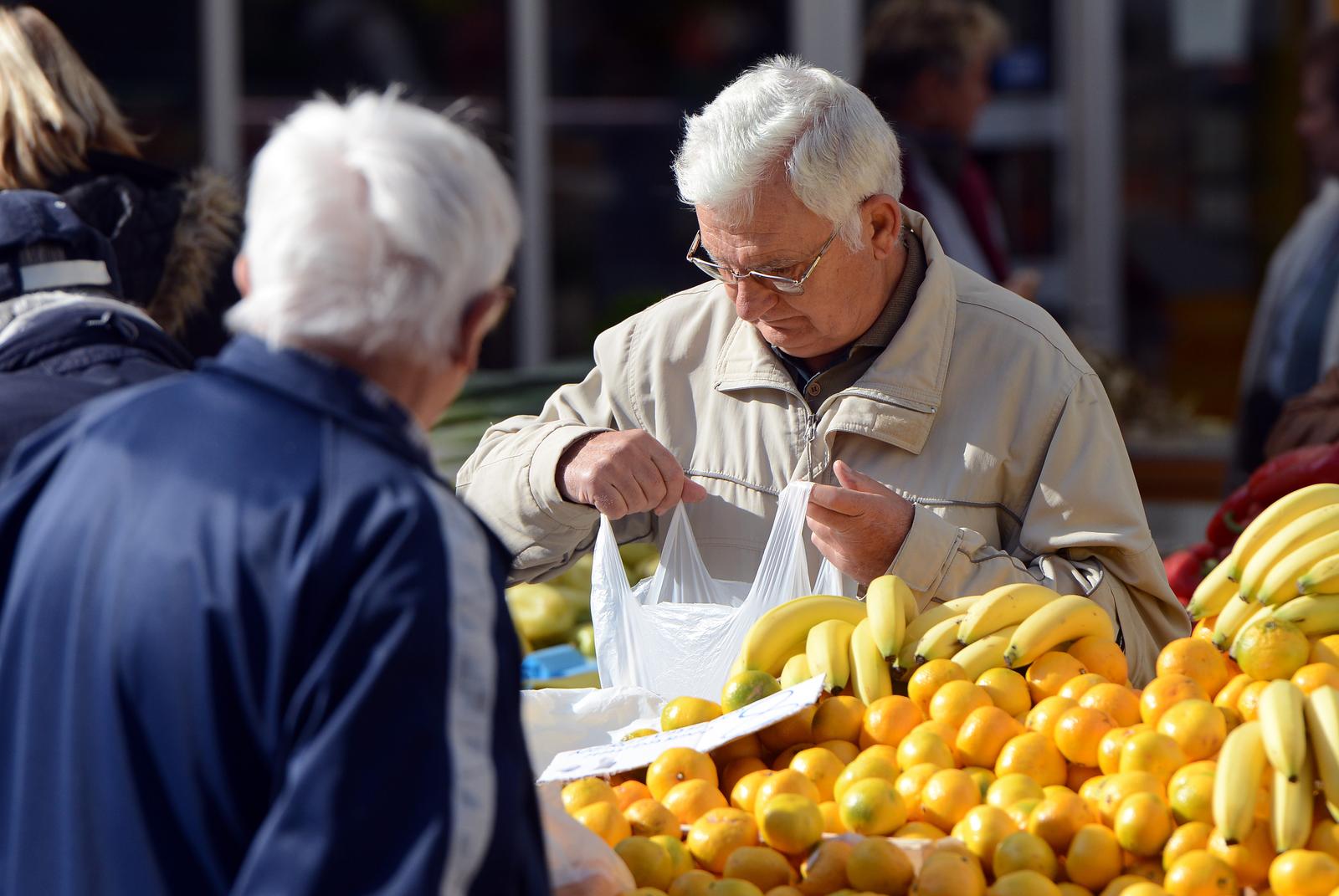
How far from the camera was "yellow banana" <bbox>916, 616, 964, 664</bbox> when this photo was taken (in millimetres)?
2197

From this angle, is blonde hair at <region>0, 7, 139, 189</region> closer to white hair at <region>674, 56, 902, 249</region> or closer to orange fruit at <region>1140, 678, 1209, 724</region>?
white hair at <region>674, 56, 902, 249</region>

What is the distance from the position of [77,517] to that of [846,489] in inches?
51.3

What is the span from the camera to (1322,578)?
219 centimetres

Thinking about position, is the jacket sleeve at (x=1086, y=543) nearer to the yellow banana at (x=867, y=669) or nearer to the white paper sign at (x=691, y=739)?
the yellow banana at (x=867, y=669)

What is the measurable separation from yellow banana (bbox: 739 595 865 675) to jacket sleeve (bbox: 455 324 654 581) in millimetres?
425

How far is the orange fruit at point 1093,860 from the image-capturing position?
69.8 inches

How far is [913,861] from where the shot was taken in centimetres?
178

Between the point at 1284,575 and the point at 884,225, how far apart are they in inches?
32.9

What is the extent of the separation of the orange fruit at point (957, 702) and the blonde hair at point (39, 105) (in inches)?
81.2

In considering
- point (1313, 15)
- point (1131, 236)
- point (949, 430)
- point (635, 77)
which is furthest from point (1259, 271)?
point (949, 430)

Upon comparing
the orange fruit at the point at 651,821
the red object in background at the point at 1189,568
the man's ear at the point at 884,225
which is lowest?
the red object in background at the point at 1189,568

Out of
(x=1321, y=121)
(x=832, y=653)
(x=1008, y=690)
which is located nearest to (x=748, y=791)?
(x=832, y=653)

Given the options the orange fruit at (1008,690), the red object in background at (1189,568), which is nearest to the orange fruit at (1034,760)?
the orange fruit at (1008,690)

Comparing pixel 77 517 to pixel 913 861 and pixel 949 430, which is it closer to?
pixel 913 861
